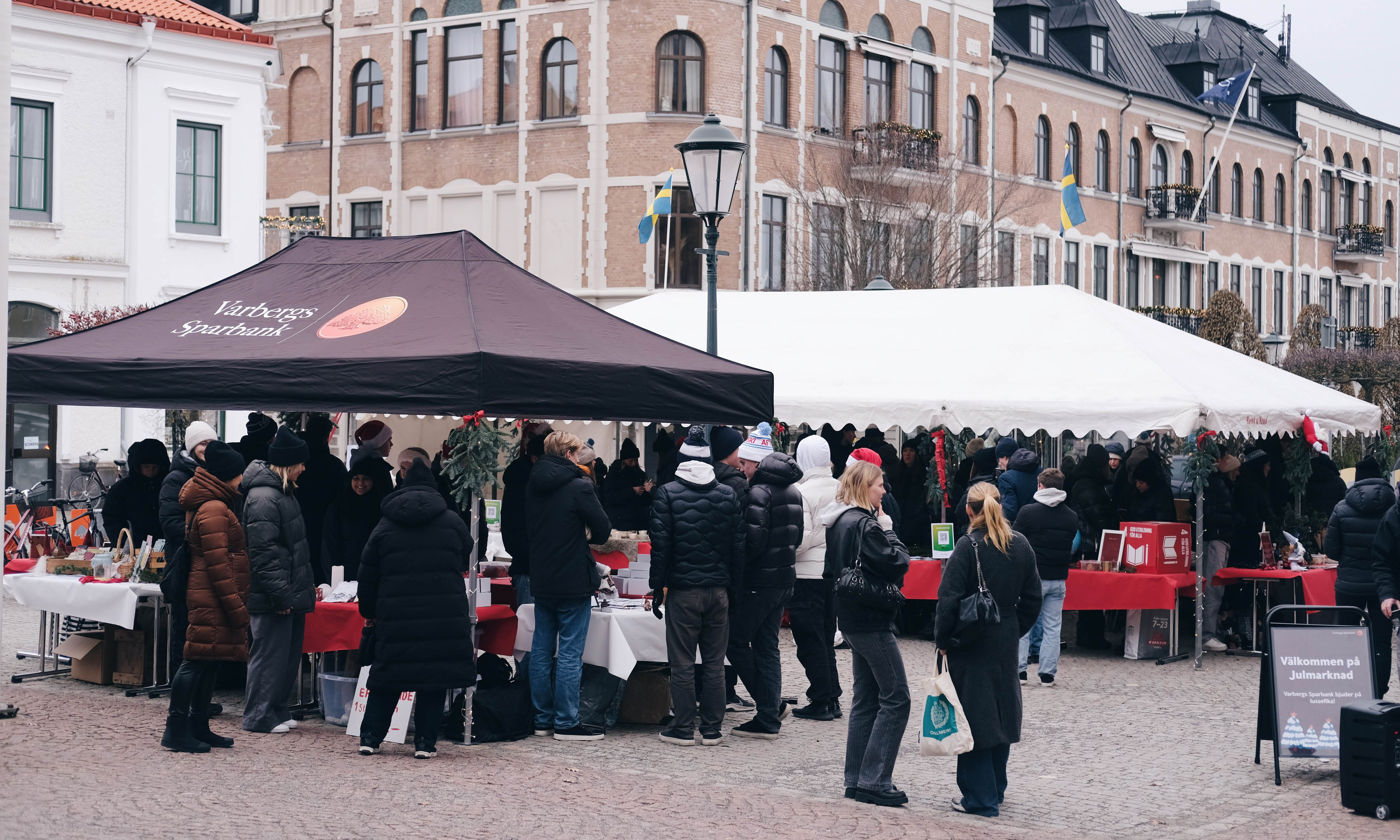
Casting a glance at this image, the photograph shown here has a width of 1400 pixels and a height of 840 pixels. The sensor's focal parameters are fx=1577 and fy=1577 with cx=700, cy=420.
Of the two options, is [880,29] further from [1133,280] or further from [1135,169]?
[1133,280]

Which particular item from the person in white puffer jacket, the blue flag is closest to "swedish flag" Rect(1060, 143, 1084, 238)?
the person in white puffer jacket

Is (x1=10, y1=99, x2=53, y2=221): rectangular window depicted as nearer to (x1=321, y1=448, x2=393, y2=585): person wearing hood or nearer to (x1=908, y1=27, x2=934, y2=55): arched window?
(x1=321, y1=448, x2=393, y2=585): person wearing hood

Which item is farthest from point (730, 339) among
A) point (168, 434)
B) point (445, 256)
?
point (168, 434)

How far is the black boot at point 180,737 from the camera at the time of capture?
365 inches

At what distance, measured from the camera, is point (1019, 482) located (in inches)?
571

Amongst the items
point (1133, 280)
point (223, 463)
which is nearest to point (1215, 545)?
point (223, 463)

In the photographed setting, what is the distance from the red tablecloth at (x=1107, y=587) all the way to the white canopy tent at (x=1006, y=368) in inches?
51.5

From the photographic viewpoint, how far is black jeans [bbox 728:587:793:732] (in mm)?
10352

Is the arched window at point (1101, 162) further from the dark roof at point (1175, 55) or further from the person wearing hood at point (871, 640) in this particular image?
the person wearing hood at point (871, 640)

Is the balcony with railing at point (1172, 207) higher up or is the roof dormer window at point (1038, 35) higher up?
the roof dormer window at point (1038, 35)

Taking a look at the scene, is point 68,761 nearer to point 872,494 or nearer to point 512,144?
point 872,494

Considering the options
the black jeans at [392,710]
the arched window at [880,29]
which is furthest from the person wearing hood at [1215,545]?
the arched window at [880,29]

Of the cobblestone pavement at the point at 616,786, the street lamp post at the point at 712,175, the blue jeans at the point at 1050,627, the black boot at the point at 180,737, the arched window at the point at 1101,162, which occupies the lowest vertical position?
the cobblestone pavement at the point at 616,786

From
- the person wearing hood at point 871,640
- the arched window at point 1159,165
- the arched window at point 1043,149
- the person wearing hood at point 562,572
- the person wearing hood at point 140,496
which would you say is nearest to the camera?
the person wearing hood at point 871,640
